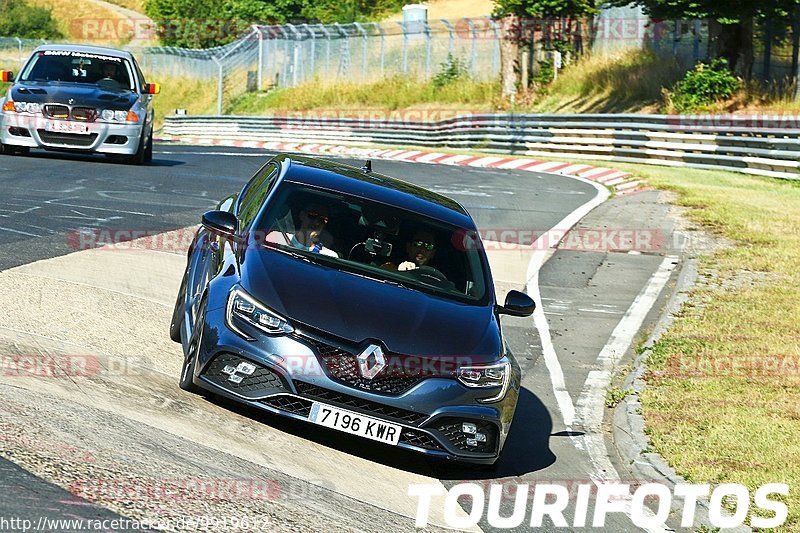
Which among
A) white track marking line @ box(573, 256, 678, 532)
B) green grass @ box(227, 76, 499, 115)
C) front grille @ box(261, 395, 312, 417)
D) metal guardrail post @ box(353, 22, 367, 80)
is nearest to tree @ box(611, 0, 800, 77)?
green grass @ box(227, 76, 499, 115)

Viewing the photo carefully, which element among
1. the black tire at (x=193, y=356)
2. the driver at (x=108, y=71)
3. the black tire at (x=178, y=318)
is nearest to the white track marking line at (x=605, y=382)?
the black tire at (x=193, y=356)

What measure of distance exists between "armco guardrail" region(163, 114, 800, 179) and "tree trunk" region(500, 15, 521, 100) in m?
6.80

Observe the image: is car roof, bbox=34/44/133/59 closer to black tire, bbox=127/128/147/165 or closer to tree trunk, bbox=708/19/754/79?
black tire, bbox=127/128/147/165

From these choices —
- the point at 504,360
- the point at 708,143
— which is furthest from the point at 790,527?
the point at 708,143

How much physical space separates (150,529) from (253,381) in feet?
6.22

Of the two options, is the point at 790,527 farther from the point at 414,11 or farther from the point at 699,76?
the point at 414,11

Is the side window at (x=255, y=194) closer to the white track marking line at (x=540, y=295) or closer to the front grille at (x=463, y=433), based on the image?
the front grille at (x=463, y=433)

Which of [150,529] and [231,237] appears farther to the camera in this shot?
[231,237]

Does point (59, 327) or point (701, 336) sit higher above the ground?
point (59, 327)

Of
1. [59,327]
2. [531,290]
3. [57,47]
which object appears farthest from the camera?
[57,47]

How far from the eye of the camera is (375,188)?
879 cm

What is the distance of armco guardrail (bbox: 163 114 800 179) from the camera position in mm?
27594

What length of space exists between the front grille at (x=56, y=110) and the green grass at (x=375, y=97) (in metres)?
31.1

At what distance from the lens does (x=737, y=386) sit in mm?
9977
